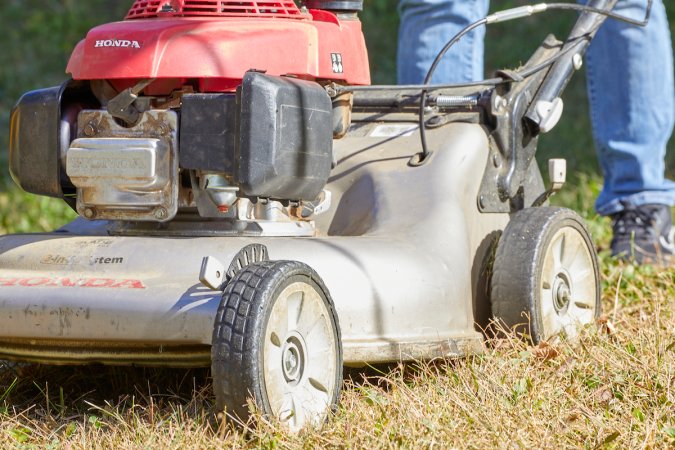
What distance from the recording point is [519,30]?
6.65m

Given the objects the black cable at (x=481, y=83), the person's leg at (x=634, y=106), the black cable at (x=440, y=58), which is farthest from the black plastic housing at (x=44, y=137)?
the person's leg at (x=634, y=106)

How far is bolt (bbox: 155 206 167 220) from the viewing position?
1.88 meters

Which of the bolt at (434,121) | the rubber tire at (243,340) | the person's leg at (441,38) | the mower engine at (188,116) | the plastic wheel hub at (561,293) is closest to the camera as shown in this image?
the rubber tire at (243,340)

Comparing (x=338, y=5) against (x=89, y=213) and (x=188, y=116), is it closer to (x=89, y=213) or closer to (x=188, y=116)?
(x=188, y=116)

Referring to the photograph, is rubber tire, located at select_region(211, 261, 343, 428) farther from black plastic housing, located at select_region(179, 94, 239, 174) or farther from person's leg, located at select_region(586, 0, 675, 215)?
person's leg, located at select_region(586, 0, 675, 215)

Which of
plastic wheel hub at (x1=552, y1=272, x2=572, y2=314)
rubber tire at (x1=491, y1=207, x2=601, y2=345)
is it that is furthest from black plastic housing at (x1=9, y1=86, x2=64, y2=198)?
plastic wheel hub at (x1=552, y1=272, x2=572, y2=314)

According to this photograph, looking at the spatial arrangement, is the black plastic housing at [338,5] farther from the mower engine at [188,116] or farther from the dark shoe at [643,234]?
the dark shoe at [643,234]

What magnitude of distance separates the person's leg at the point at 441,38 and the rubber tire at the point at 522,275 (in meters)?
0.62

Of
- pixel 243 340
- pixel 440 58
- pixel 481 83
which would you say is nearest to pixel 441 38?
pixel 440 58

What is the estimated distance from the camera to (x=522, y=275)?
82.1 inches

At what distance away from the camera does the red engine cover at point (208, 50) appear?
1846mm

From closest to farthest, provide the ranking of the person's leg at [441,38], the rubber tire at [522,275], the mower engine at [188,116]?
the mower engine at [188,116], the rubber tire at [522,275], the person's leg at [441,38]

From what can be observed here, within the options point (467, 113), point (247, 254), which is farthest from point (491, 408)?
point (467, 113)

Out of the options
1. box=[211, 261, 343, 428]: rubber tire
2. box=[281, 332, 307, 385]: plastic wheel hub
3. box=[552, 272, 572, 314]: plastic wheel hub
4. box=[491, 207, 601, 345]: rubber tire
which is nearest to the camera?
box=[211, 261, 343, 428]: rubber tire
